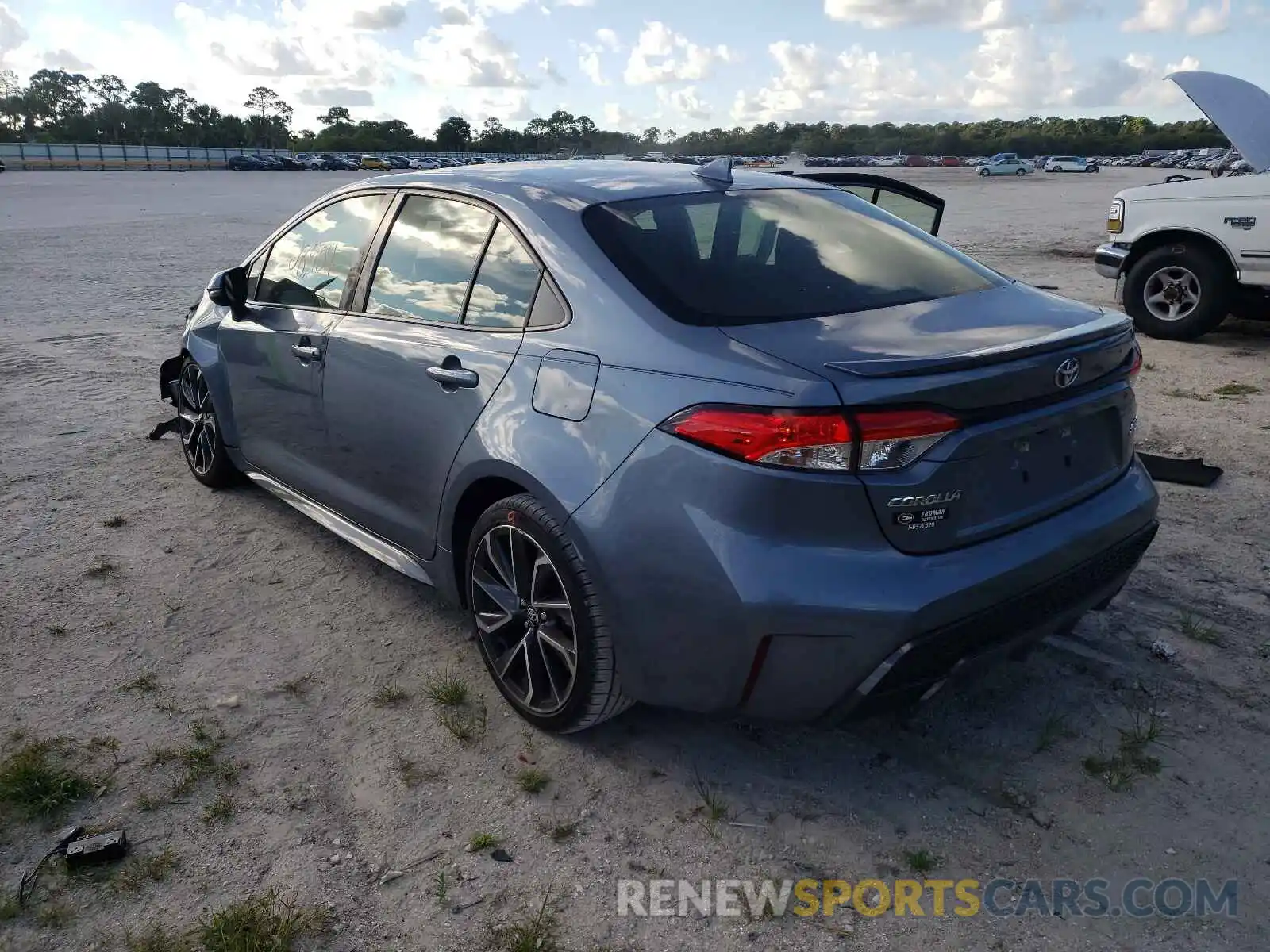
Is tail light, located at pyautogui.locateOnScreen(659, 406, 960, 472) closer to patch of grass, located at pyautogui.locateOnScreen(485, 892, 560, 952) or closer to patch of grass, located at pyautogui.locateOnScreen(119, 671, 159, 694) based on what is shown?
patch of grass, located at pyautogui.locateOnScreen(485, 892, 560, 952)

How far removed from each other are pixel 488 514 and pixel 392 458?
2.09ft

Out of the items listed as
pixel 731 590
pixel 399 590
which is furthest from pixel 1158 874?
pixel 399 590

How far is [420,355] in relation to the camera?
3.40 metres

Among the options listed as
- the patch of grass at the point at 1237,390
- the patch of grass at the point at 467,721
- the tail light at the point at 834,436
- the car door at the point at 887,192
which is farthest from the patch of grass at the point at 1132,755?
the patch of grass at the point at 1237,390

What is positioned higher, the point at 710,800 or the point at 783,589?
the point at 783,589

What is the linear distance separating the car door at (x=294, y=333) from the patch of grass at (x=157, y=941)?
2.04m

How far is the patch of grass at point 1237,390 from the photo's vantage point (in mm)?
6867

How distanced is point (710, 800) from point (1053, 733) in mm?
1112

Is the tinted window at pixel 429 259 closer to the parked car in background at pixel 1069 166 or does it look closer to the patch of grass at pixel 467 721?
the patch of grass at pixel 467 721

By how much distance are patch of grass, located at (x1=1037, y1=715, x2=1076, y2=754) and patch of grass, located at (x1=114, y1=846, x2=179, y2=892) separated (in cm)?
247

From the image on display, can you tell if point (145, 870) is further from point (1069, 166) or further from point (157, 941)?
point (1069, 166)

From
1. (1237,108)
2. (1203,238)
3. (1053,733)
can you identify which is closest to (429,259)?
(1053,733)

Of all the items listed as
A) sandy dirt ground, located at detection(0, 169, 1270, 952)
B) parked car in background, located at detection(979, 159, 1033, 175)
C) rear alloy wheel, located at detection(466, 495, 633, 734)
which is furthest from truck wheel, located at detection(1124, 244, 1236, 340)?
parked car in background, located at detection(979, 159, 1033, 175)

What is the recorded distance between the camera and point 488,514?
311 cm
